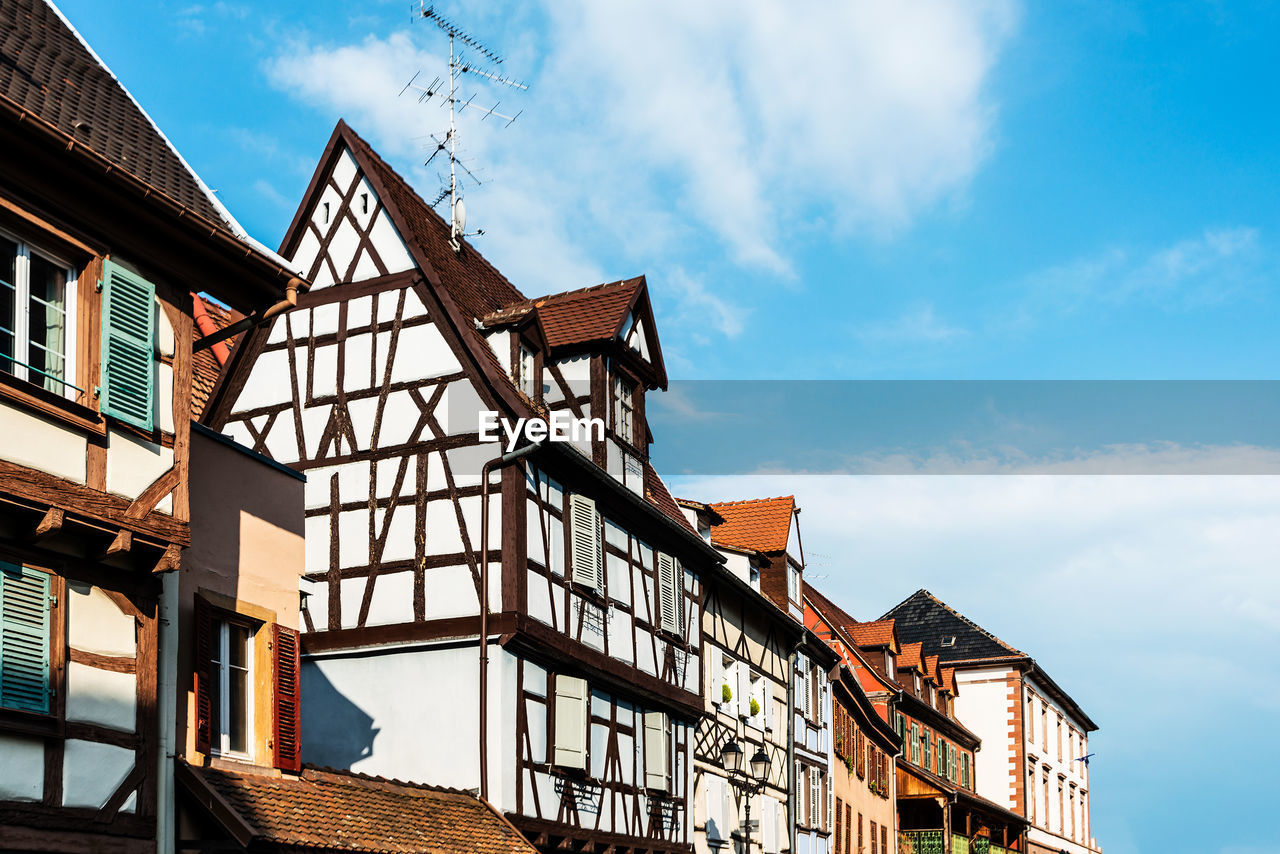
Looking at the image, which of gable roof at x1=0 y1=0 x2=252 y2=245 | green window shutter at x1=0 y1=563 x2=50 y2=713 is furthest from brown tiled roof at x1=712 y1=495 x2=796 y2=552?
green window shutter at x1=0 y1=563 x2=50 y2=713

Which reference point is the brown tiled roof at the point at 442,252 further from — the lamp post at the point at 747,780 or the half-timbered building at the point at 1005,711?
the half-timbered building at the point at 1005,711

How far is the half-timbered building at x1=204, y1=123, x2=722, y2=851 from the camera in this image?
22.0 metres

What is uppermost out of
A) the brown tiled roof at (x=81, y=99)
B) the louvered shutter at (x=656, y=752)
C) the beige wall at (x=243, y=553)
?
the brown tiled roof at (x=81, y=99)

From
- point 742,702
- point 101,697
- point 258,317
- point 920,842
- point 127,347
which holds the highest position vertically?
point 258,317

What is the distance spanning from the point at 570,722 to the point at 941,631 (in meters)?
46.5

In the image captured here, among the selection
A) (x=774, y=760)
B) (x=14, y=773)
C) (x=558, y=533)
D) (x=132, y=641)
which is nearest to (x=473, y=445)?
(x=558, y=533)

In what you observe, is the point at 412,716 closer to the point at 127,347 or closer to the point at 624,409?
the point at 624,409

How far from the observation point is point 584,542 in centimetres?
2455

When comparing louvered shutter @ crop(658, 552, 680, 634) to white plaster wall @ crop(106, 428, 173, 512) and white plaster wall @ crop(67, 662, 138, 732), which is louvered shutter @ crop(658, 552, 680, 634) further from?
white plaster wall @ crop(67, 662, 138, 732)

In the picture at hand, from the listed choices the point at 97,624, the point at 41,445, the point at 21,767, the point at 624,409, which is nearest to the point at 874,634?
the point at 624,409

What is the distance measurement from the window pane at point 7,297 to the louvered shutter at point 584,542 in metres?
12.9

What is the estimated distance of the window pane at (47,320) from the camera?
12.4 meters

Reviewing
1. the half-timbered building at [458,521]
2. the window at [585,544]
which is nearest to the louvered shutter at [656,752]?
the half-timbered building at [458,521]

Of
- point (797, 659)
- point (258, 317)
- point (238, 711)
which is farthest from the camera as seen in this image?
point (797, 659)
